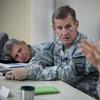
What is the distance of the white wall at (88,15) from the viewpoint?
399cm

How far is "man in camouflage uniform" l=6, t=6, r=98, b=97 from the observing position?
2.07 metres

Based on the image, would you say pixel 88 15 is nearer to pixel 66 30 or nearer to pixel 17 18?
pixel 17 18

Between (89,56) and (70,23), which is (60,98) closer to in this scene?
(89,56)

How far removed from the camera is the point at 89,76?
213 cm

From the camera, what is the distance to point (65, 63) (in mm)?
2227

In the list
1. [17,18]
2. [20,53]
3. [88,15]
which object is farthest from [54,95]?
[17,18]

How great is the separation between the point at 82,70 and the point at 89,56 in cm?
65

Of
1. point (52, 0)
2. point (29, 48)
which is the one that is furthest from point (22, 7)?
point (29, 48)

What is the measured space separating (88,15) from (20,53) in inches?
57.7

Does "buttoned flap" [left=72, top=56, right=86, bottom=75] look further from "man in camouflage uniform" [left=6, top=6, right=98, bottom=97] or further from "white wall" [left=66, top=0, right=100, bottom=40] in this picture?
"white wall" [left=66, top=0, right=100, bottom=40]

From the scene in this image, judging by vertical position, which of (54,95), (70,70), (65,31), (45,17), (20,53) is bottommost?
(54,95)

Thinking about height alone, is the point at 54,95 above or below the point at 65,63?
below

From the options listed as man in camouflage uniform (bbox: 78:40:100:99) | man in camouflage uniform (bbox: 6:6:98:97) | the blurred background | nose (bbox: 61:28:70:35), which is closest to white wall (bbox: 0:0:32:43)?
the blurred background

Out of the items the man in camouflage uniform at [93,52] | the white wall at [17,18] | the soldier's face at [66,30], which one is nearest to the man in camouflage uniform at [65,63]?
the soldier's face at [66,30]
